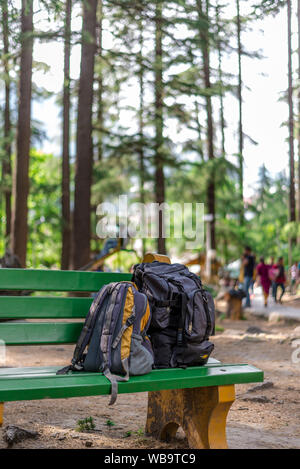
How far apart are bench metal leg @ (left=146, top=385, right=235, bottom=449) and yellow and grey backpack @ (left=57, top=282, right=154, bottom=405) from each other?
415 mm

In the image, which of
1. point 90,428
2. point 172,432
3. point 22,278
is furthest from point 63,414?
point 22,278

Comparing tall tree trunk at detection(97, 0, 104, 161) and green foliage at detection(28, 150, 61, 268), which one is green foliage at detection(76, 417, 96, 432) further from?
green foliage at detection(28, 150, 61, 268)

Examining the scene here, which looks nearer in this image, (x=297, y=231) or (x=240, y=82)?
(x=297, y=231)

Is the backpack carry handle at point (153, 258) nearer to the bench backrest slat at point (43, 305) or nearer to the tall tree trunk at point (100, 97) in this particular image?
the bench backrest slat at point (43, 305)

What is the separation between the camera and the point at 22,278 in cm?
337

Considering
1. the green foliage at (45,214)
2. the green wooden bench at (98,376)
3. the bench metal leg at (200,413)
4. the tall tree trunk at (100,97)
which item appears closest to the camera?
the green wooden bench at (98,376)

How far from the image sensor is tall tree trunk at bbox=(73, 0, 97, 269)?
41.7 feet

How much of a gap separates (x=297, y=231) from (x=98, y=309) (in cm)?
1819

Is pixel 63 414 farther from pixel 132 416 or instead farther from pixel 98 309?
pixel 98 309

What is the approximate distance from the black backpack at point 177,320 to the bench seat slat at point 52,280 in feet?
1.24

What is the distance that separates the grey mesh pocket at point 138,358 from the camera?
3.01 meters

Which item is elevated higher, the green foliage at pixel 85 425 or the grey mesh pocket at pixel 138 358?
the grey mesh pocket at pixel 138 358

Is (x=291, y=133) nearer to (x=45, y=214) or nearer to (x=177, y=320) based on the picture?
(x=45, y=214)

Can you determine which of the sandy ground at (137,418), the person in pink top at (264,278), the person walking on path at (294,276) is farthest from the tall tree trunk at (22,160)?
the person walking on path at (294,276)
